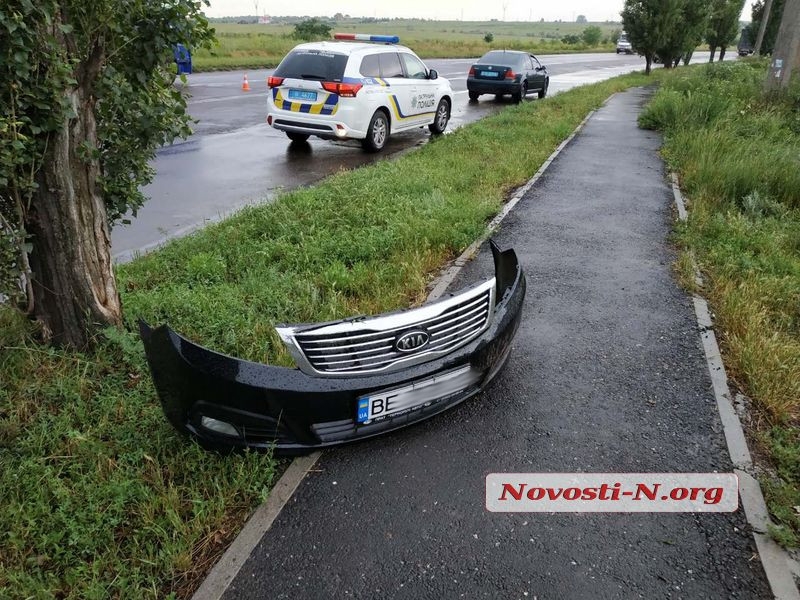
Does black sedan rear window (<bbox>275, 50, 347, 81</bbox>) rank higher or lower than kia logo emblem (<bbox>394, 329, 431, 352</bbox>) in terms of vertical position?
higher

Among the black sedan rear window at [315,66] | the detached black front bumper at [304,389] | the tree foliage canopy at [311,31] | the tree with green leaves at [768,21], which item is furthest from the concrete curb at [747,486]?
the tree with green leaves at [768,21]

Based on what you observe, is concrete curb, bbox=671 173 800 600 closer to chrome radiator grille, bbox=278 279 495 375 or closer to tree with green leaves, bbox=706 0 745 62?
chrome radiator grille, bbox=278 279 495 375

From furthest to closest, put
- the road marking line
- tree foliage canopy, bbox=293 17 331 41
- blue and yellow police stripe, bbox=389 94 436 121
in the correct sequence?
tree foliage canopy, bbox=293 17 331 41 < the road marking line < blue and yellow police stripe, bbox=389 94 436 121

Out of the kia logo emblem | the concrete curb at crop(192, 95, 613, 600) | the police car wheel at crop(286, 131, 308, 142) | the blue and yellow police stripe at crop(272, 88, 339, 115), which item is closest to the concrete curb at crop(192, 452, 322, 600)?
the concrete curb at crop(192, 95, 613, 600)

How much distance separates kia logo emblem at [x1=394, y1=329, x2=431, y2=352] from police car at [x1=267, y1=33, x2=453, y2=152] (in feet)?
25.4

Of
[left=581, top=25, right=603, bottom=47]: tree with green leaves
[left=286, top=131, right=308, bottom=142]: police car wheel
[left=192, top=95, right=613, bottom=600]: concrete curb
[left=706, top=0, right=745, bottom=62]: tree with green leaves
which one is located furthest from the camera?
[left=581, top=25, right=603, bottom=47]: tree with green leaves

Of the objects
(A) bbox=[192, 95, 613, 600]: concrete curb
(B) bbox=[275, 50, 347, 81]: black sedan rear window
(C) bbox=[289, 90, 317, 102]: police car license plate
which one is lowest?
(A) bbox=[192, 95, 613, 600]: concrete curb

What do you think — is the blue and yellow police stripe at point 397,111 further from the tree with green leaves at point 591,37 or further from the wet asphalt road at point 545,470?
the tree with green leaves at point 591,37

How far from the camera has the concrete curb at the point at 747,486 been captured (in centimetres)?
236

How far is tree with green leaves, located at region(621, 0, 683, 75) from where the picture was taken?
97.9 feet

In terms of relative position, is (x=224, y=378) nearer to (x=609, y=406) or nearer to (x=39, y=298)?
(x=39, y=298)

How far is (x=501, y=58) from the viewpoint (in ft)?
63.8

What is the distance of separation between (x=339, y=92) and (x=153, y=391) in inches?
297

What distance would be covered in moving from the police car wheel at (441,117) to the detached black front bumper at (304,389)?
34.6 feet
